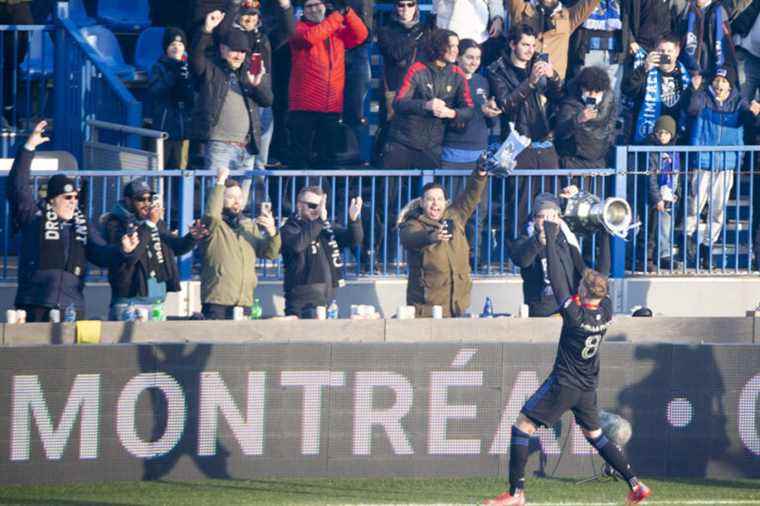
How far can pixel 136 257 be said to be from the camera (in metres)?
15.8

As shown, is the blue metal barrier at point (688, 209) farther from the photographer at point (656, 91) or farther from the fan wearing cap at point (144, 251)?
the fan wearing cap at point (144, 251)

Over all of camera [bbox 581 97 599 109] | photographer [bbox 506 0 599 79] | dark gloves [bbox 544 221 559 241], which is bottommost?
dark gloves [bbox 544 221 559 241]

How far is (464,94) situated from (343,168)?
4.91ft

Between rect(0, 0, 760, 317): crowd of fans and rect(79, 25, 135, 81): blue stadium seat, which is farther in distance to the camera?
rect(79, 25, 135, 81): blue stadium seat

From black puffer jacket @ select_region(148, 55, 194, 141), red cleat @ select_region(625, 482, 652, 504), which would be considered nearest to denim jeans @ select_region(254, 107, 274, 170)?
black puffer jacket @ select_region(148, 55, 194, 141)

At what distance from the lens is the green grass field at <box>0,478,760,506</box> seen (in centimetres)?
1445

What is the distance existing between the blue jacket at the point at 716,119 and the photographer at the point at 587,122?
3.51 ft

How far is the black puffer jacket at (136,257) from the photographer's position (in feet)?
52.1

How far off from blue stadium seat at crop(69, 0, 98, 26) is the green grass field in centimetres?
719

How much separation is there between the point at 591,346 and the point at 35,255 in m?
4.73

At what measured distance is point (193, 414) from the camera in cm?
1516

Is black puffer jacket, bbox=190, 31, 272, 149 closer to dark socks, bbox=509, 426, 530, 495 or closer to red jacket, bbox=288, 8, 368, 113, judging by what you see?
red jacket, bbox=288, 8, 368, 113

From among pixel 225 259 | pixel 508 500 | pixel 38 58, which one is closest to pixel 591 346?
pixel 508 500

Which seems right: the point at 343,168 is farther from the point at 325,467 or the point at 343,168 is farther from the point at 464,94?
the point at 325,467
